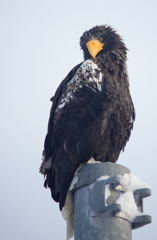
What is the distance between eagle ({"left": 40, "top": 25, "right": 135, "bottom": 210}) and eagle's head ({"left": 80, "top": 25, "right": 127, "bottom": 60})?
1.31 feet

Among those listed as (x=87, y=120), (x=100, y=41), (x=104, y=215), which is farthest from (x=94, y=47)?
(x=104, y=215)

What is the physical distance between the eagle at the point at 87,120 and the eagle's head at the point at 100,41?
40 centimetres

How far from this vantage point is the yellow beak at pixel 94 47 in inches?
264

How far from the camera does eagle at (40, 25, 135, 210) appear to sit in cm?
544

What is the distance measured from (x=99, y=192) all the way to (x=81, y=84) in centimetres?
259

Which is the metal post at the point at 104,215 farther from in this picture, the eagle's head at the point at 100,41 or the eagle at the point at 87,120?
the eagle's head at the point at 100,41

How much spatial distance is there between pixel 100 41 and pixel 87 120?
2126mm

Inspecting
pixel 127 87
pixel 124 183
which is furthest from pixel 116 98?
pixel 124 183

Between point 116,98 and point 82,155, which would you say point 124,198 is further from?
point 116,98

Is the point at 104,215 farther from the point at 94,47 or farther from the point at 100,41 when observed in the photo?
the point at 100,41

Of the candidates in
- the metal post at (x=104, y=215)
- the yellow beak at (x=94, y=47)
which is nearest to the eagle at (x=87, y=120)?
the yellow beak at (x=94, y=47)

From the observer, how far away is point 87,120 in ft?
18.4

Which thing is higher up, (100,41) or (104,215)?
(100,41)

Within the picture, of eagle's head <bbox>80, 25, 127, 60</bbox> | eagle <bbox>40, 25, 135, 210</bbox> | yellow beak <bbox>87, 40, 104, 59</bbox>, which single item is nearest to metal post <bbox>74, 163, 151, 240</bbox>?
eagle <bbox>40, 25, 135, 210</bbox>
